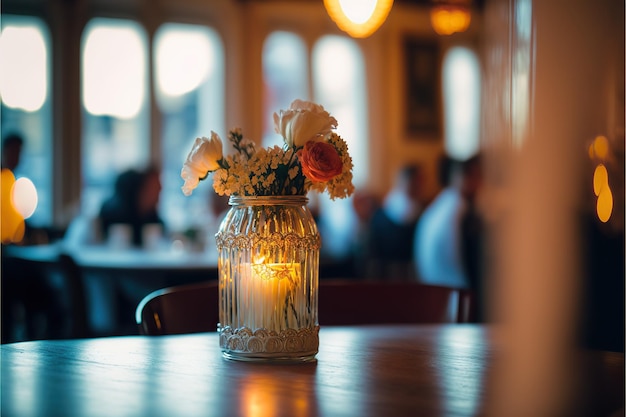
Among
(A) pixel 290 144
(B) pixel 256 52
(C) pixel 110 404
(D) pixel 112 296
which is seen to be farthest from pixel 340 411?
(B) pixel 256 52

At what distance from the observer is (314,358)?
1131mm

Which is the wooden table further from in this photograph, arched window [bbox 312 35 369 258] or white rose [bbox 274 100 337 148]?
arched window [bbox 312 35 369 258]

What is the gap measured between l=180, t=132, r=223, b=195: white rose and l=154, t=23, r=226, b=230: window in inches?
283

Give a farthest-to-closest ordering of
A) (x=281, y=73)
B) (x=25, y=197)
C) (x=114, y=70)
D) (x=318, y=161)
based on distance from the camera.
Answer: (x=281, y=73) → (x=114, y=70) → (x=25, y=197) → (x=318, y=161)

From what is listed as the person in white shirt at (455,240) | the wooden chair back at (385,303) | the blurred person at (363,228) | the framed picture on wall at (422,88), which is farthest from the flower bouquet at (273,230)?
the framed picture on wall at (422,88)

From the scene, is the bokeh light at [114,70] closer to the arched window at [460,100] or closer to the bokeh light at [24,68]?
the bokeh light at [24,68]

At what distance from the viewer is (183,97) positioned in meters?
8.70

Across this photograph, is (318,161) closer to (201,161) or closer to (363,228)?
(201,161)

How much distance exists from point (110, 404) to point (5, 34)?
771cm

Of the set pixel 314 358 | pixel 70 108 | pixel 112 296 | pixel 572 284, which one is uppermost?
pixel 70 108

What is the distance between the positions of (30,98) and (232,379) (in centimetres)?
750

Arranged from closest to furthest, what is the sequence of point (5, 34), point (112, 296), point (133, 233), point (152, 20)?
point (112, 296)
point (133, 233)
point (5, 34)
point (152, 20)

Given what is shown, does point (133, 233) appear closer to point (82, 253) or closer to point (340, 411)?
point (82, 253)

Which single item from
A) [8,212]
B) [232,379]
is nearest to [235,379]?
[232,379]
